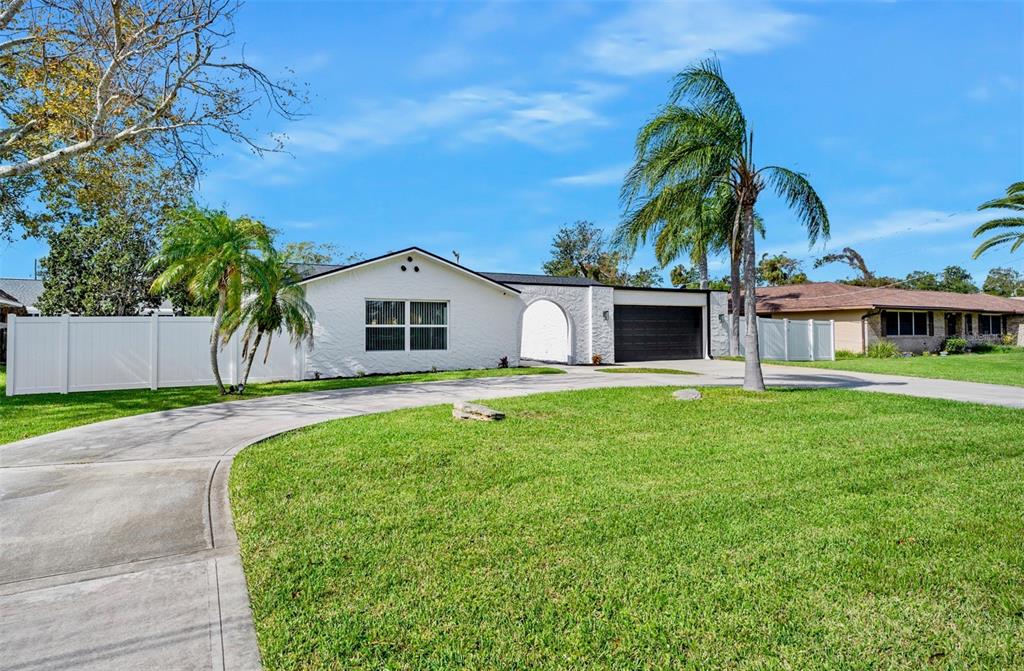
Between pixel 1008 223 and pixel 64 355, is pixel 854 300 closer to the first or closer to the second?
pixel 1008 223

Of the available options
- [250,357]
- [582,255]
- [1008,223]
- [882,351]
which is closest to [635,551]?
[250,357]

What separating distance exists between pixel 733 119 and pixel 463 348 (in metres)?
10.7

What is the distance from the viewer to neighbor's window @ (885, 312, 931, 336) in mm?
28836

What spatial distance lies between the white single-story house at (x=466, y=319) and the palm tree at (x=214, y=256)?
3.65 meters

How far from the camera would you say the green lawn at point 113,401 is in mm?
8789

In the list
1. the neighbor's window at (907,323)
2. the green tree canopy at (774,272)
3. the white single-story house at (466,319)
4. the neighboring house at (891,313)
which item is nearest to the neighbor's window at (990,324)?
the neighboring house at (891,313)

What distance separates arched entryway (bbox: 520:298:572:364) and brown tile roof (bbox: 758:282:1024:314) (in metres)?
13.9

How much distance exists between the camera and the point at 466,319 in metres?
18.4

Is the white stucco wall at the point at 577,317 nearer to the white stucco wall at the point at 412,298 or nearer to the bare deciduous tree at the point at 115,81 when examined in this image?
the white stucco wall at the point at 412,298

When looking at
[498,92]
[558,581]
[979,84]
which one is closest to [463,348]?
[498,92]

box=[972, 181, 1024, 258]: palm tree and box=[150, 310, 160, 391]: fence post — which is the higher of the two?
box=[972, 181, 1024, 258]: palm tree

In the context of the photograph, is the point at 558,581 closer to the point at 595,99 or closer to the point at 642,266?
the point at 595,99

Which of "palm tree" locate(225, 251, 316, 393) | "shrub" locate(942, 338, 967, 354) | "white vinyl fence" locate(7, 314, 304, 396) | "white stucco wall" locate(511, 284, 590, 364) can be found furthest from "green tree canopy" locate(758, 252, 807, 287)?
"white vinyl fence" locate(7, 314, 304, 396)

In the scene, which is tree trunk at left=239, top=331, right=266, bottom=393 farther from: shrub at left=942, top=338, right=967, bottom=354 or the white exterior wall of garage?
shrub at left=942, top=338, right=967, bottom=354
